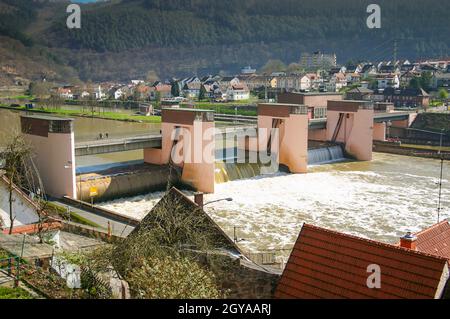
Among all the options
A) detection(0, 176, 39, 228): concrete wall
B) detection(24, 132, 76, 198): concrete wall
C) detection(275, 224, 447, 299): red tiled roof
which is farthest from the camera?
detection(24, 132, 76, 198): concrete wall

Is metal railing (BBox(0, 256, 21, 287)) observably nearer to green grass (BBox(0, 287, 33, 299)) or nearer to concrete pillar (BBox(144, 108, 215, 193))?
green grass (BBox(0, 287, 33, 299))

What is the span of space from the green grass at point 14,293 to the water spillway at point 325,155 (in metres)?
22.7

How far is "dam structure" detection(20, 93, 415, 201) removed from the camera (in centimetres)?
1823

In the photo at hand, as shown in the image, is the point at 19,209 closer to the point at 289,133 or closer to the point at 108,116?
the point at 289,133

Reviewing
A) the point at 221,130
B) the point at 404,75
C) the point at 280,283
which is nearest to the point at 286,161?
the point at 221,130

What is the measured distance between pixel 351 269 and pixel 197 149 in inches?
626

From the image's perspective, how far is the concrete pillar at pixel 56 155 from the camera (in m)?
17.9

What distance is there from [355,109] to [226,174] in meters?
10.7

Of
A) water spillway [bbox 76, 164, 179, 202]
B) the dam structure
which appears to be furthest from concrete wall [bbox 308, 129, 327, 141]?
water spillway [bbox 76, 164, 179, 202]

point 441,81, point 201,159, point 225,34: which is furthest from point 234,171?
point 225,34

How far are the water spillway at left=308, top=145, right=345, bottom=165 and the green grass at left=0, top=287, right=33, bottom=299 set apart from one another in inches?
895

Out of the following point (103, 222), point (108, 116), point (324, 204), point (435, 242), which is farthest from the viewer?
point (108, 116)

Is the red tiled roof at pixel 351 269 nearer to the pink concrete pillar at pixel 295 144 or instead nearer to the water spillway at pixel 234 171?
the water spillway at pixel 234 171

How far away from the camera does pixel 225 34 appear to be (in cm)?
15300
